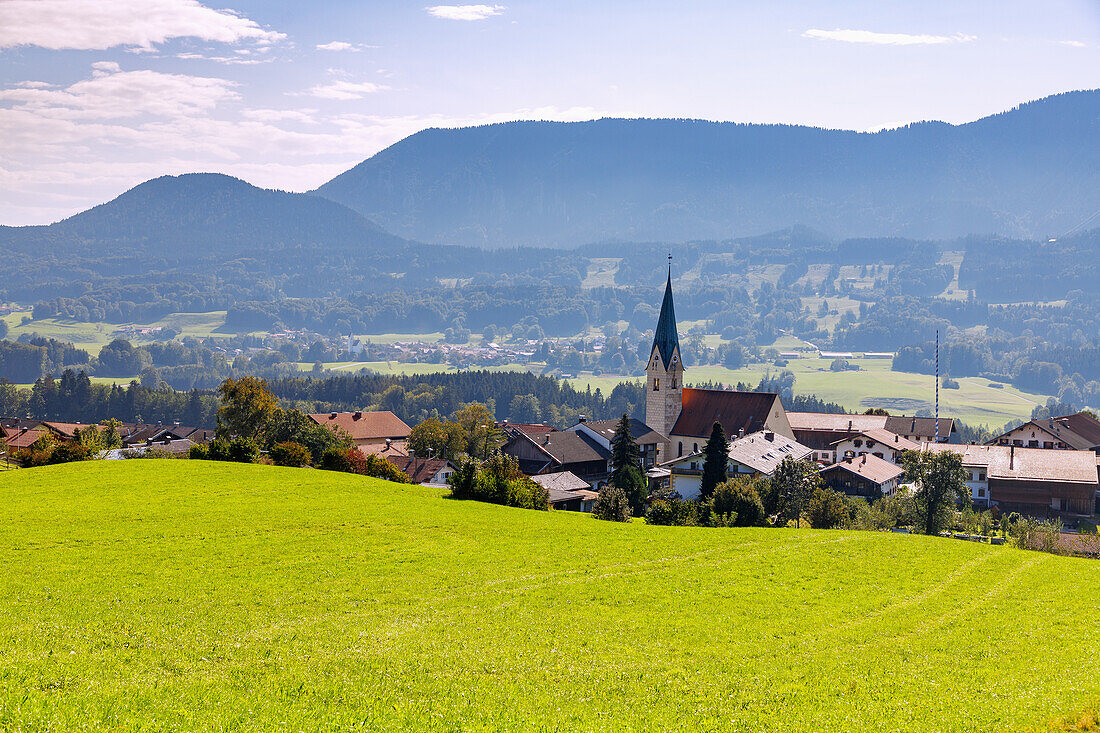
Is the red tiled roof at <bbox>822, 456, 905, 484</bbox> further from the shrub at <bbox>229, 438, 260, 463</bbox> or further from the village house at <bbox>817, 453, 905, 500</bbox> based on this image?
the shrub at <bbox>229, 438, 260, 463</bbox>

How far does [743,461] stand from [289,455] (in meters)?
50.6

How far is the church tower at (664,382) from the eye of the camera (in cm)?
12488

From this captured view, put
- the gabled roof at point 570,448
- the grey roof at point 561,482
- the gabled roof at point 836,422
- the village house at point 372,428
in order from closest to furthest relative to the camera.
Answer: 1. the grey roof at point 561,482
2. the gabled roof at point 570,448
3. the village house at point 372,428
4. the gabled roof at point 836,422

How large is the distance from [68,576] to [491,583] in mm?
14622

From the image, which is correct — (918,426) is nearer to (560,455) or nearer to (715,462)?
(560,455)

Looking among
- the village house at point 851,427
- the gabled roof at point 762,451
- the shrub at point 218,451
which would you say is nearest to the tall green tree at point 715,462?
the gabled roof at point 762,451

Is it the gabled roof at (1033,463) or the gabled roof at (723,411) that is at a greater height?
the gabled roof at (723,411)

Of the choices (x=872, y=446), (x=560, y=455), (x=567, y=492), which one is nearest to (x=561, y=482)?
(x=567, y=492)

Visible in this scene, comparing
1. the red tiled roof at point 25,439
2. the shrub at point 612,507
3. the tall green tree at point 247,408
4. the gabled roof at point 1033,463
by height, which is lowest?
the red tiled roof at point 25,439

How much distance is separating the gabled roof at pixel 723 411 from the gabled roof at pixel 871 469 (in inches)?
560

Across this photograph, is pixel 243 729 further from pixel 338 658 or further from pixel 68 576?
pixel 68 576

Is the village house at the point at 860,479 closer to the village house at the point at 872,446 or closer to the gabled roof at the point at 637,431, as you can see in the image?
the village house at the point at 872,446

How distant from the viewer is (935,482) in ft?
224

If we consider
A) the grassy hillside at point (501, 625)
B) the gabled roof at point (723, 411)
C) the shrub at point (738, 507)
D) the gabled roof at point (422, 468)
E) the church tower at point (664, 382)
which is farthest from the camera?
the church tower at point (664, 382)
